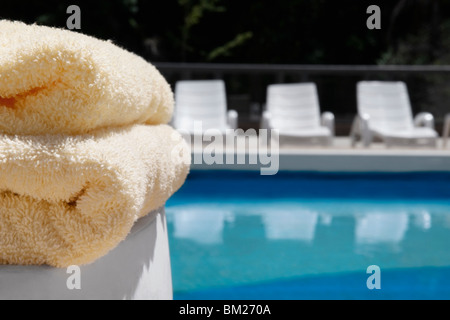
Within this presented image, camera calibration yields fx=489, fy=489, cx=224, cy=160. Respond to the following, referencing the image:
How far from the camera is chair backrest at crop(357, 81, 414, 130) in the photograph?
6844 mm

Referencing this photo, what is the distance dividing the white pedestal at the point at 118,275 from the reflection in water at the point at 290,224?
2211 millimetres

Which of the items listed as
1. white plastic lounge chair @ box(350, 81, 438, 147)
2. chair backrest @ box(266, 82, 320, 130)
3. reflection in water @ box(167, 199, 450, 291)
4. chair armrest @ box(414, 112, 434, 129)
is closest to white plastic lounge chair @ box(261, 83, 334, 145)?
chair backrest @ box(266, 82, 320, 130)

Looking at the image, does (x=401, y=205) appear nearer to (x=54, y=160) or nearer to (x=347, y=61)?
(x=54, y=160)

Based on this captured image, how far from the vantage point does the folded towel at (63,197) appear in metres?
0.98

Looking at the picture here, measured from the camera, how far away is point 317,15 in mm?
13266

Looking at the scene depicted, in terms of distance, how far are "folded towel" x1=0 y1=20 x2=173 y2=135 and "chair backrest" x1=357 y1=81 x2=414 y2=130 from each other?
→ 6043mm

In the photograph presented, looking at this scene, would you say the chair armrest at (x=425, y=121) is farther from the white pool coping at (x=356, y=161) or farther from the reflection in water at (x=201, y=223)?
the reflection in water at (x=201, y=223)

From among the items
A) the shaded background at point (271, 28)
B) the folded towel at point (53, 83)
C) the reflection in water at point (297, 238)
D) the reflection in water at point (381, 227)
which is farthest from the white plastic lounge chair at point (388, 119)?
the shaded background at point (271, 28)

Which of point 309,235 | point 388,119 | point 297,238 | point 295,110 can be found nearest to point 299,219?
point 309,235

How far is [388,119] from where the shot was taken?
6.88 metres

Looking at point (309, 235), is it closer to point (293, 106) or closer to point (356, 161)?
point (356, 161)

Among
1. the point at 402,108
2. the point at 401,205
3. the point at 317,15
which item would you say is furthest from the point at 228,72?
the point at 317,15

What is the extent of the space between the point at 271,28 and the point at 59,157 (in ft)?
42.2

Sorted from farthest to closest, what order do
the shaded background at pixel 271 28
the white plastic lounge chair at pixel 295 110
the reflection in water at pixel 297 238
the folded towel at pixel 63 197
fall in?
the shaded background at pixel 271 28 < the white plastic lounge chair at pixel 295 110 < the reflection in water at pixel 297 238 < the folded towel at pixel 63 197
